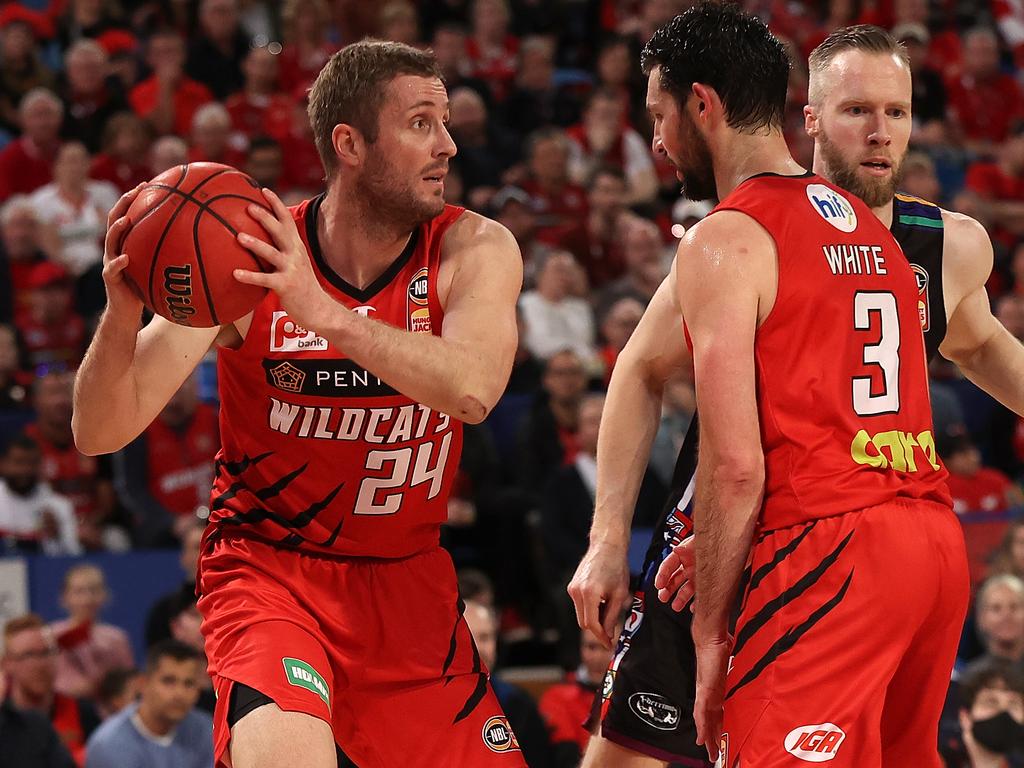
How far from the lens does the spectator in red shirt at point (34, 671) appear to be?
8.01m

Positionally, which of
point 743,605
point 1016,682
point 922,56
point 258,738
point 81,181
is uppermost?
point 922,56

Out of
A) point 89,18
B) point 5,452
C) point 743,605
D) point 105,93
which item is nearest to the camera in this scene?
point 743,605

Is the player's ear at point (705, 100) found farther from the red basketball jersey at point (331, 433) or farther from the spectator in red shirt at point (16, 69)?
the spectator in red shirt at point (16, 69)

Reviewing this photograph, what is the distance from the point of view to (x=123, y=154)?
39.3ft

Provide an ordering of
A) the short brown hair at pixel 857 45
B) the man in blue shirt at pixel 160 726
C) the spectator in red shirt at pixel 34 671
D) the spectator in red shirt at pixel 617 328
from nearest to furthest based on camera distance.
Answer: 1. the short brown hair at pixel 857 45
2. the man in blue shirt at pixel 160 726
3. the spectator in red shirt at pixel 34 671
4. the spectator in red shirt at pixel 617 328

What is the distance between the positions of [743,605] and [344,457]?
4.25 ft

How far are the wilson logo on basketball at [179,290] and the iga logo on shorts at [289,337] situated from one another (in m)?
0.46

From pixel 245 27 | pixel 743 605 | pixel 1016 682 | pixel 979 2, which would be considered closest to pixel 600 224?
pixel 245 27

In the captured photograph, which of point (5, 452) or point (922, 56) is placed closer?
point (5, 452)

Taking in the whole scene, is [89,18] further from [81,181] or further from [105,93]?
[81,181]

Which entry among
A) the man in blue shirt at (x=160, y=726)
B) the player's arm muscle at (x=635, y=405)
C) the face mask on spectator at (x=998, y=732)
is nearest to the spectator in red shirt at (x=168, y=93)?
the man in blue shirt at (x=160, y=726)

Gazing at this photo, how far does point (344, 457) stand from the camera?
4.32m

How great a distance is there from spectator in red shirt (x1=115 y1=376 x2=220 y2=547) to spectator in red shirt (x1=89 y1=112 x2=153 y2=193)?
2749 millimetres

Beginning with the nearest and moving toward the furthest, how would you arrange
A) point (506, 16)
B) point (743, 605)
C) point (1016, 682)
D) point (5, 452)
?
point (743, 605), point (1016, 682), point (5, 452), point (506, 16)
